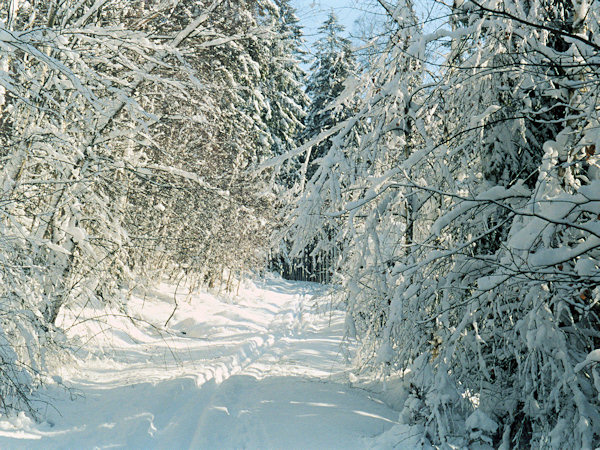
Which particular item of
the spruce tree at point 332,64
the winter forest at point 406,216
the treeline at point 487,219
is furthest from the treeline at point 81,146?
the treeline at point 487,219

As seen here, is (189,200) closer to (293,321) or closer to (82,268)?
(82,268)

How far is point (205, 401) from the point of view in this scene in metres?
7.54

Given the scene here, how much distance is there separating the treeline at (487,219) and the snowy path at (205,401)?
1.14 m

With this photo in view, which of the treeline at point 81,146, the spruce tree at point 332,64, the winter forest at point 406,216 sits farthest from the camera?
the spruce tree at point 332,64

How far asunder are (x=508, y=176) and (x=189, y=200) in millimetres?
5184

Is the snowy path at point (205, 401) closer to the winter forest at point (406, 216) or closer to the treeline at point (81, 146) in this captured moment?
the winter forest at point (406, 216)

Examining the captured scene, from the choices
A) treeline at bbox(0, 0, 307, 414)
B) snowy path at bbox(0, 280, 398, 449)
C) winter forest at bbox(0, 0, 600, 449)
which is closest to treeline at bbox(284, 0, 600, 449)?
winter forest at bbox(0, 0, 600, 449)

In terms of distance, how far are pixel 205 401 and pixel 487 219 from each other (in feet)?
17.1

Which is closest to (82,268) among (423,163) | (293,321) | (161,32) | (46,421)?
(46,421)

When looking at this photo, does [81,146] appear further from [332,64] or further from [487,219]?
[487,219]

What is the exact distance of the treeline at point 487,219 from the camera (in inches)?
137

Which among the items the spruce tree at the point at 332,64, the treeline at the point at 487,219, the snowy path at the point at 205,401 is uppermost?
the spruce tree at the point at 332,64

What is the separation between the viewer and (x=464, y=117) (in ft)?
18.8

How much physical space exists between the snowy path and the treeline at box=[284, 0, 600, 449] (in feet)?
3.73
